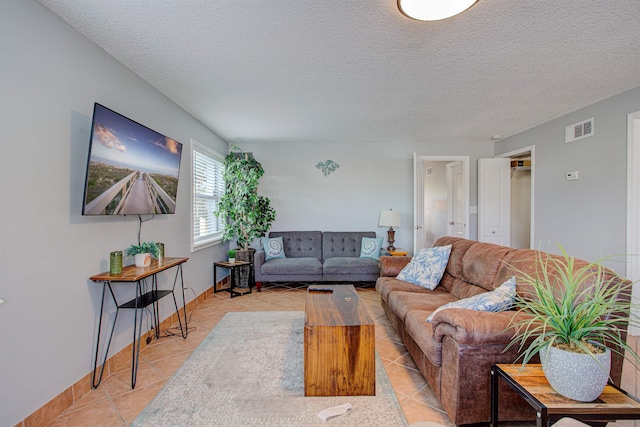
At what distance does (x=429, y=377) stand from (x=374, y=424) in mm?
498

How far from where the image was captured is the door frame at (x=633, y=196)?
9.89ft

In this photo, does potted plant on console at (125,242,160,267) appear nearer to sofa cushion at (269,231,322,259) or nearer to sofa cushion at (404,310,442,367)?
sofa cushion at (404,310,442,367)

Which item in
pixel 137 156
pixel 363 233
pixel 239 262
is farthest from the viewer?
pixel 363 233

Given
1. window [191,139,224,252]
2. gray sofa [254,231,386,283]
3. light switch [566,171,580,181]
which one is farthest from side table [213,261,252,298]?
light switch [566,171,580,181]

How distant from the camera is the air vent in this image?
3520 millimetres

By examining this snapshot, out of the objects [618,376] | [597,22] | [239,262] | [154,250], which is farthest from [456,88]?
[239,262]

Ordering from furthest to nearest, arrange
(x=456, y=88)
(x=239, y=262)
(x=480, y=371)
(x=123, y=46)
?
(x=239, y=262) < (x=456, y=88) < (x=123, y=46) < (x=480, y=371)

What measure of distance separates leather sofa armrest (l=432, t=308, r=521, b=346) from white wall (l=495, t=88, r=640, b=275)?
256cm

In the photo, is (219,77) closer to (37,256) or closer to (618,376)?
(37,256)

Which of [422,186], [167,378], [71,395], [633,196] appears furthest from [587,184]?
[71,395]

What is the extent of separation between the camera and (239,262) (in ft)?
14.7

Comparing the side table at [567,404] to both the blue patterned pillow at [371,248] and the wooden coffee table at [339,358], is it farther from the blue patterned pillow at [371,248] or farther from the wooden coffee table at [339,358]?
the blue patterned pillow at [371,248]

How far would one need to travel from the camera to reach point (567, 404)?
122 centimetres

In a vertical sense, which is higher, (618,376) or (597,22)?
(597,22)
